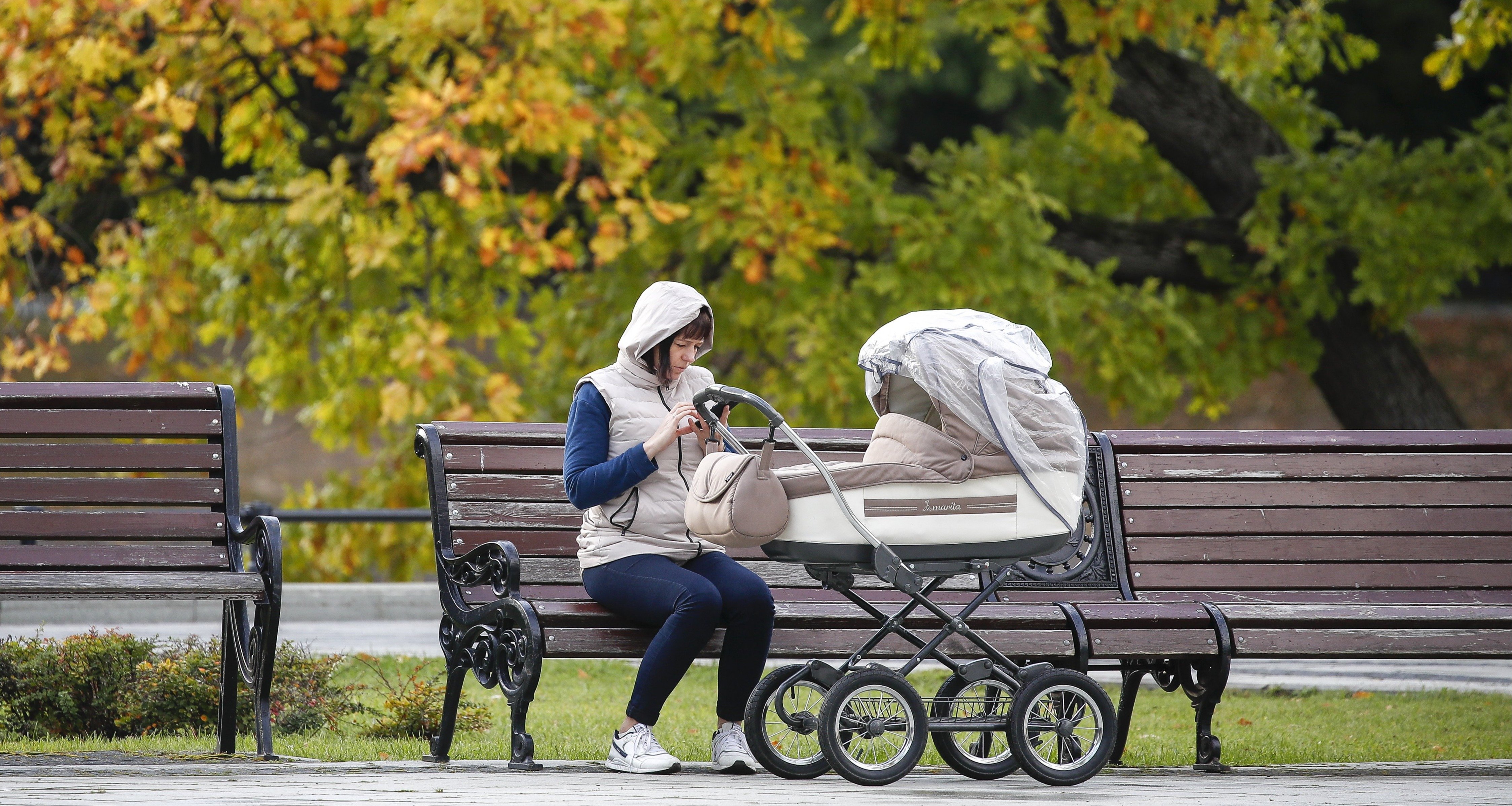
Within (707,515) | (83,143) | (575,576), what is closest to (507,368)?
(83,143)

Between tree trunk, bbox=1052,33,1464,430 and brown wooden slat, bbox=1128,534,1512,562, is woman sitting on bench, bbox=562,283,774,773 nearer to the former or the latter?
brown wooden slat, bbox=1128,534,1512,562

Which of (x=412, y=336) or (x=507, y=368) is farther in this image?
(x=507, y=368)

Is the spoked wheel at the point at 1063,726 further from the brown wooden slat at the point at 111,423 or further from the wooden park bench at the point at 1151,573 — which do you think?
the brown wooden slat at the point at 111,423

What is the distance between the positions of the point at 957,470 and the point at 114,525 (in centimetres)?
255

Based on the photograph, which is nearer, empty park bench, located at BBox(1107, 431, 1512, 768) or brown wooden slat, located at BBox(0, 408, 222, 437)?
brown wooden slat, located at BBox(0, 408, 222, 437)

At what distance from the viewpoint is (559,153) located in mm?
9859

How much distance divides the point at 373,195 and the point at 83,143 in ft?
7.15

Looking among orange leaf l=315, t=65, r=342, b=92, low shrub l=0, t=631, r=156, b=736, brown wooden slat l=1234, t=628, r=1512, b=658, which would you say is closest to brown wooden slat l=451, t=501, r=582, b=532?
low shrub l=0, t=631, r=156, b=736

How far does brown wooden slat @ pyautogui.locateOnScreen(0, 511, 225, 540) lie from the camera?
486 cm

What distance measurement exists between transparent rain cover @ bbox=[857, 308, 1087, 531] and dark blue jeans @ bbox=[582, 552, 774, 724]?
0.69 metres

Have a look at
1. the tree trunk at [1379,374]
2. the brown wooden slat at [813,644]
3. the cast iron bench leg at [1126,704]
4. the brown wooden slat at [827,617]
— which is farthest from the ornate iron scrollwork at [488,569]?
the tree trunk at [1379,374]

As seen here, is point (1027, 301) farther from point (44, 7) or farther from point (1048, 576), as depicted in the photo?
point (44, 7)

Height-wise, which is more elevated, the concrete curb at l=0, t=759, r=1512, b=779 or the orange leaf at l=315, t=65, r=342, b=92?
the orange leaf at l=315, t=65, r=342, b=92

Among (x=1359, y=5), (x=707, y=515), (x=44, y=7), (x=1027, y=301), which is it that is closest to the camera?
(x=707, y=515)
